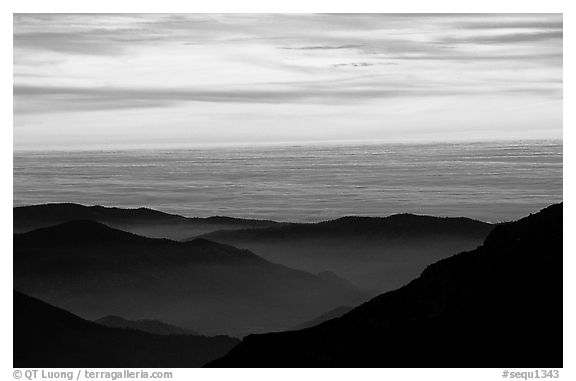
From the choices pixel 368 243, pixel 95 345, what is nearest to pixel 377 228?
pixel 368 243

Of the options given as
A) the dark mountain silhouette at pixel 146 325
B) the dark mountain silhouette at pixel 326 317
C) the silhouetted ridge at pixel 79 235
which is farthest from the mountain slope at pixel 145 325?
the dark mountain silhouette at pixel 326 317

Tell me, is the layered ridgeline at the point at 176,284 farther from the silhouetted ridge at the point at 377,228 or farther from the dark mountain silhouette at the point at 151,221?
the silhouetted ridge at the point at 377,228

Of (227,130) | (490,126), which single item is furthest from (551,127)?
(227,130)

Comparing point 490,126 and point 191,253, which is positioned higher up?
point 490,126

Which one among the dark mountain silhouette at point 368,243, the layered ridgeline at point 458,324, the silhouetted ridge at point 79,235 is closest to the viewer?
the layered ridgeline at point 458,324

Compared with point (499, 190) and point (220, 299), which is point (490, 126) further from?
point (220, 299)

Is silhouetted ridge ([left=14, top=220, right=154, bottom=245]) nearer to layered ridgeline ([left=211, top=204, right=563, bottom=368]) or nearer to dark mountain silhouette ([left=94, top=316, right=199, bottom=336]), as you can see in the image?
dark mountain silhouette ([left=94, top=316, right=199, bottom=336])
